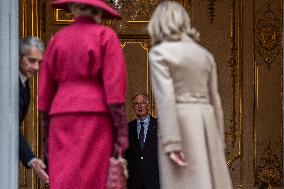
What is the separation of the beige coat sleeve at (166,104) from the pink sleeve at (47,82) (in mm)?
597

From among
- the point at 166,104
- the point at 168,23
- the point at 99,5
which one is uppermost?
the point at 99,5

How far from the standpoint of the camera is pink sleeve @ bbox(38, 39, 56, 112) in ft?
16.8

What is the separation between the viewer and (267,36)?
33.0 ft

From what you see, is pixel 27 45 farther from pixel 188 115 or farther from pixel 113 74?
pixel 188 115

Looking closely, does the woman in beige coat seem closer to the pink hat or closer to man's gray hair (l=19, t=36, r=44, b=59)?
the pink hat

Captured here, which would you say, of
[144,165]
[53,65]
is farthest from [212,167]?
[144,165]

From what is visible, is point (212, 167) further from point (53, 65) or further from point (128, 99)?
point (128, 99)

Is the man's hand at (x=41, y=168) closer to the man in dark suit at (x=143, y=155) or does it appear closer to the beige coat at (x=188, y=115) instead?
the beige coat at (x=188, y=115)

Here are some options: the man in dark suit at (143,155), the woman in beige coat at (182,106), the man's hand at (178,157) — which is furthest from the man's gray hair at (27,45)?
the man in dark suit at (143,155)

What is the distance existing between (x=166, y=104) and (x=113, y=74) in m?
0.33

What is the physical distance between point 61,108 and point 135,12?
5.03m

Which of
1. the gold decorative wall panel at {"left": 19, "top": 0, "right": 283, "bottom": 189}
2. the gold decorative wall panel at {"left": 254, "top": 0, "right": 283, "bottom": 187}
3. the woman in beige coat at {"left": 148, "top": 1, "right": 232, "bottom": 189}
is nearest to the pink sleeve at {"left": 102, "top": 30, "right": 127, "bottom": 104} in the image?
the woman in beige coat at {"left": 148, "top": 1, "right": 232, "bottom": 189}

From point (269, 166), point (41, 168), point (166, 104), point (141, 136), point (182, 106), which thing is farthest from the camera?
point (269, 166)

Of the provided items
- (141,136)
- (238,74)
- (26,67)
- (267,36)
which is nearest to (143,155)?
(141,136)
